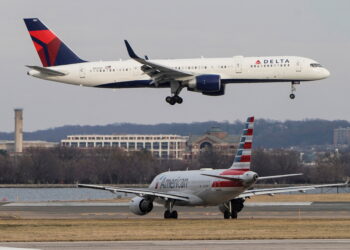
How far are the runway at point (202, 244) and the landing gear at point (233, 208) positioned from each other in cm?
2080

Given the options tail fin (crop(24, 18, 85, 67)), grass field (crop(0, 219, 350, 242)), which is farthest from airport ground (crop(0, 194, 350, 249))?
tail fin (crop(24, 18, 85, 67))

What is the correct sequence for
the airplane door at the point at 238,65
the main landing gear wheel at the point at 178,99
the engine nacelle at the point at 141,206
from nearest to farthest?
1. the engine nacelle at the point at 141,206
2. the airplane door at the point at 238,65
3. the main landing gear wheel at the point at 178,99

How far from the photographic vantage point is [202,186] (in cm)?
7000

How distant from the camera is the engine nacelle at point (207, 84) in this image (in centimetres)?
7538

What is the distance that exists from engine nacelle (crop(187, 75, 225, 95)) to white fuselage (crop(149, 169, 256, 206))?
21.5 ft

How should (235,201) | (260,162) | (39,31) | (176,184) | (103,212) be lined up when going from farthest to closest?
(260,162), (39,31), (103,212), (176,184), (235,201)

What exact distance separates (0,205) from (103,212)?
16718 millimetres

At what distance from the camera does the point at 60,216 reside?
71500mm

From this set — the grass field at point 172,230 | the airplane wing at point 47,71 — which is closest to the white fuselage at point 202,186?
the grass field at point 172,230

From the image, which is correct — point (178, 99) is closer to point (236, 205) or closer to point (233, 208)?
point (236, 205)

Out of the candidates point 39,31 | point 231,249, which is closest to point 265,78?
point 39,31

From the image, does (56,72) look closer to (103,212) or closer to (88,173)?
(103,212)

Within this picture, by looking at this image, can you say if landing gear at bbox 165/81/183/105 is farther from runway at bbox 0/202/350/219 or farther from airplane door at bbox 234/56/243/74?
runway at bbox 0/202/350/219

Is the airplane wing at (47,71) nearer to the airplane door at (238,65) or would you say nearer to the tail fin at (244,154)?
the airplane door at (238,65)
